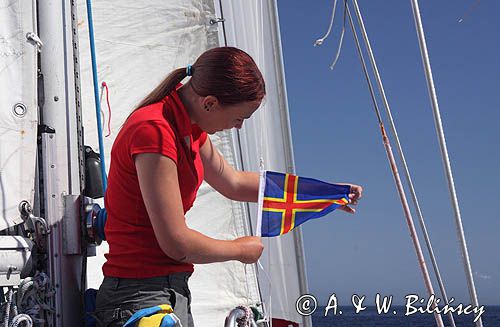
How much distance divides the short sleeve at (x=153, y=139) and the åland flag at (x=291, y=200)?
604 millimetres

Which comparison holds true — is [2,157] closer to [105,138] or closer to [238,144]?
[105,138]

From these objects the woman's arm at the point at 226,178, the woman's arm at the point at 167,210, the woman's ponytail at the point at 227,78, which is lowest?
the woman's arm at the point at 167,210

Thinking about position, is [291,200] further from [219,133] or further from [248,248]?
[219,133]

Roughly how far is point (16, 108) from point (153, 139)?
2.08 feet

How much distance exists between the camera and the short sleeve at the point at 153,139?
189 centimetres

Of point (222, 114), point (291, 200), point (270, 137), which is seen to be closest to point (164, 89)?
point (222, 114)

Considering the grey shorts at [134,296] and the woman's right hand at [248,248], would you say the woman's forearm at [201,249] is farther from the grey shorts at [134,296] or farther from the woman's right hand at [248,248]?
the grey shorts at [134,296]

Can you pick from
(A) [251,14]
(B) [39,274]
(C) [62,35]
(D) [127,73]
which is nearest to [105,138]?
(D) [127,73]

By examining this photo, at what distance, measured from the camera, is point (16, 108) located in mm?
2320

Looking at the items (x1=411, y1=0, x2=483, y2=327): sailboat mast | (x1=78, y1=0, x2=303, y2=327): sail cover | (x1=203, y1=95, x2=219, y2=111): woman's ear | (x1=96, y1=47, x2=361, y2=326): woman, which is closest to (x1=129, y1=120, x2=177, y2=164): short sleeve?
(x1=96, y1=47, x2=361, y2=326): woman

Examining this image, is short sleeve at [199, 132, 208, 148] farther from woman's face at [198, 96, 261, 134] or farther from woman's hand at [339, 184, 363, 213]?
woman's hand at [339, 184, 363, 213]

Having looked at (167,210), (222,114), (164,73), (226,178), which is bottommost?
(167,210)

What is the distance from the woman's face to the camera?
2.03m

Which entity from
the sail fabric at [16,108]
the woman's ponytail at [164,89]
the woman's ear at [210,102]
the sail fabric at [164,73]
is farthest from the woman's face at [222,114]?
the sail fabric at [164,73]
